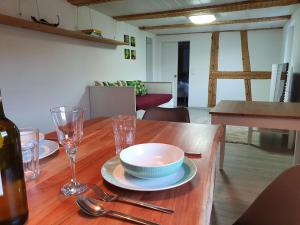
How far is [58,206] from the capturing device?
2.03 ft

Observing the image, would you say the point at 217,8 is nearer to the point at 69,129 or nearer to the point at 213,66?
the point at 213,66

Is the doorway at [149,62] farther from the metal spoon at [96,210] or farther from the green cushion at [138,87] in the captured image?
the metal spoon at [96,210]

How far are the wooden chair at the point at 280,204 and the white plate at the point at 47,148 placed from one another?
0.83m

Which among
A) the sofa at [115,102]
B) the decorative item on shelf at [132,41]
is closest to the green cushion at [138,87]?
the sofa at [115,102]

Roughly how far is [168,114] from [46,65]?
211cm

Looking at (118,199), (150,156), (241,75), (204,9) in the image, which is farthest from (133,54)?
(118,199)

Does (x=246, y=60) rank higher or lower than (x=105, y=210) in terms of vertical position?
higher

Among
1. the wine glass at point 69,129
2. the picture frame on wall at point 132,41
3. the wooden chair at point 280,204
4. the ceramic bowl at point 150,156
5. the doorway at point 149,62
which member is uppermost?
the picture frame on wall at point 132,41

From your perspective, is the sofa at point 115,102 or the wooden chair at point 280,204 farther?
the sofa at point 115,102

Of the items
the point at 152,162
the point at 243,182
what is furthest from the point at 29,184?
the point at 243,182

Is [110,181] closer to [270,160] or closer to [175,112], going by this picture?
[175,112]

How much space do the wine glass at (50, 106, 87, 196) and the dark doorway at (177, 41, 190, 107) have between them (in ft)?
21.3

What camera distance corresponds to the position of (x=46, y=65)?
3.23 meters

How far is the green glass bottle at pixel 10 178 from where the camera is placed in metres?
Answer: 0.49
